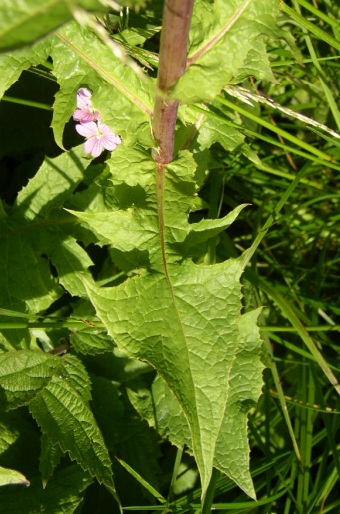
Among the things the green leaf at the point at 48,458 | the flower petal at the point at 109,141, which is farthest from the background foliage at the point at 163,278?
the flower petal at the point at 109,141

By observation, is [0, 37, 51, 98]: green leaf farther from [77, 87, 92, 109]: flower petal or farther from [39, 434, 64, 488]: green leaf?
[39, 434, 64, 488]: green leaf

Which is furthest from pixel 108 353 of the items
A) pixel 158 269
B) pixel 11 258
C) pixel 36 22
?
pixel 36 22

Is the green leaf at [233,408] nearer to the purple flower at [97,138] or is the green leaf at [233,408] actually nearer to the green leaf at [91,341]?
the green leaf at [91,341]

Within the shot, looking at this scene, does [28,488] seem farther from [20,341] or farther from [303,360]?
[303,360]

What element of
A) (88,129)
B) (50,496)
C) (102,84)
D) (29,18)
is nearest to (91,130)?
(88,129)

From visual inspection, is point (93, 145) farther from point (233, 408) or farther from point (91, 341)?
point (233, 408)
